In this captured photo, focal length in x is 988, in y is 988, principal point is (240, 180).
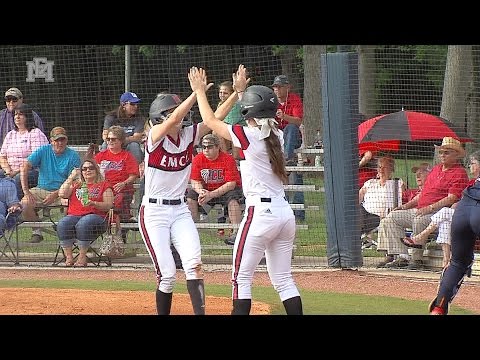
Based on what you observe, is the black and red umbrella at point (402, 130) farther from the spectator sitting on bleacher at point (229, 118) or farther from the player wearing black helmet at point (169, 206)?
the player wearing black helmet at point (169, 206)

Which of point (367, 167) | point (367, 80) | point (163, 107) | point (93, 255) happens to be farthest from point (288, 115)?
point (163, 107)

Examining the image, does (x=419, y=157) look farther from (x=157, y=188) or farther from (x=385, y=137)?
(x=157, y=188)

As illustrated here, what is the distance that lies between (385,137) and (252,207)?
5.78m

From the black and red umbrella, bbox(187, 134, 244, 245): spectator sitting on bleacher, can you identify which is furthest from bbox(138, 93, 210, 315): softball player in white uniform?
the black and red umbrella

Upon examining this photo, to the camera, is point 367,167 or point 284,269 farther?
point 367,167

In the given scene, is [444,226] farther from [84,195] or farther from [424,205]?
[84,195]

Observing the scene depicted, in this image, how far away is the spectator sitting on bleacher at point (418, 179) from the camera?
476 inches

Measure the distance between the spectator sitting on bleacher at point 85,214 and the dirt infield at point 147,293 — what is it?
1.06 feet

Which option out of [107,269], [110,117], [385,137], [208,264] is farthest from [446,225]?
[110,117]

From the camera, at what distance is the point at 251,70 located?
13.8 m

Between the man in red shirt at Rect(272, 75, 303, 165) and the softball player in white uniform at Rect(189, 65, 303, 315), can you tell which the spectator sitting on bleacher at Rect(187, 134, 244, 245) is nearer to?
the man in red shirt at Rect(272, 75, 303, 165)

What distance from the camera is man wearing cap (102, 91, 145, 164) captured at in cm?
1295

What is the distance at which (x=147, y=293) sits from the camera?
32.7ft

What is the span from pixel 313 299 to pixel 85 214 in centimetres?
351
